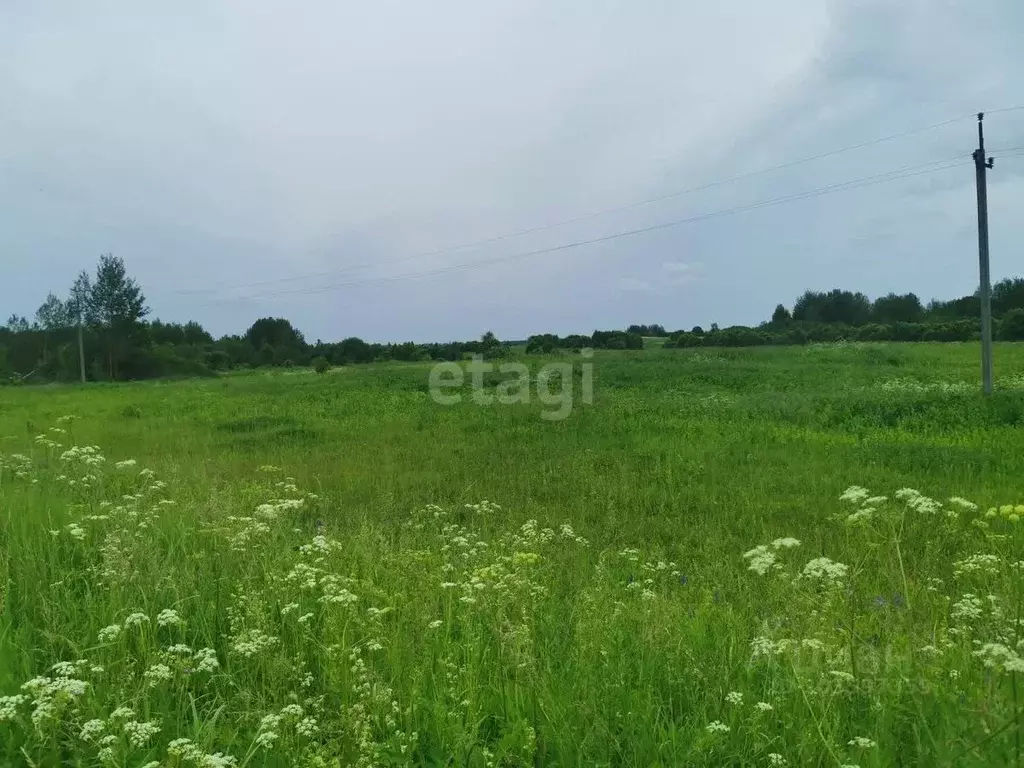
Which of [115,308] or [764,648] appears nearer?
[764,648]

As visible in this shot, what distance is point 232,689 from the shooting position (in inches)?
122

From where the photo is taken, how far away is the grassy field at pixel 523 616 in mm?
2479

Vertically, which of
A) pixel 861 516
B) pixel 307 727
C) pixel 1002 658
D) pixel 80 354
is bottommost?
pixel 307 727

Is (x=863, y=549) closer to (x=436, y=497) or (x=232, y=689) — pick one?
(x=436, y=497)

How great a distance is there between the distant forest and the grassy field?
94.0 ft

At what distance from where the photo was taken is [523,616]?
3.60 metres

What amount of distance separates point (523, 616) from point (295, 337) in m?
60.3

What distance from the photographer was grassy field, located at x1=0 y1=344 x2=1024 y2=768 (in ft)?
8.13

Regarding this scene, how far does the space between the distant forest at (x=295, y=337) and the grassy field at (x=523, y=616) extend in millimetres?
28652

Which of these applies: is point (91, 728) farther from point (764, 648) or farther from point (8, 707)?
point (764, 648)

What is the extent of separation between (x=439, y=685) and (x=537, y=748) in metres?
0.61

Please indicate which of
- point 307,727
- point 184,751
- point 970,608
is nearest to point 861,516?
point 970,608

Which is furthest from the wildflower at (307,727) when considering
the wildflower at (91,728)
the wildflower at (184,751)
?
the wildflower at (91,728)

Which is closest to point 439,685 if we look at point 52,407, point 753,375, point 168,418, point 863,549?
point 863,549
